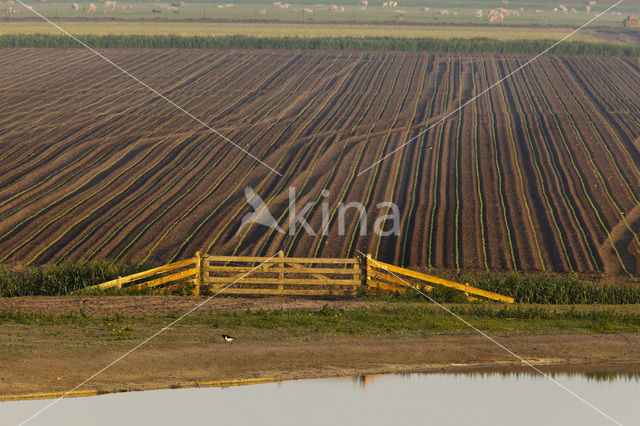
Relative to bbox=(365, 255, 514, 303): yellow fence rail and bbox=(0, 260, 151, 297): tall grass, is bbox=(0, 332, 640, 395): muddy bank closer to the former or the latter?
bbox=(365, 255, 514, 303): yellow fence rail

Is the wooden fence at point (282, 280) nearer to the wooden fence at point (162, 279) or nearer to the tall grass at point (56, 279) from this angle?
the wooden fence at point (162, 279)

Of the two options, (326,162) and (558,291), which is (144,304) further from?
(326,162)

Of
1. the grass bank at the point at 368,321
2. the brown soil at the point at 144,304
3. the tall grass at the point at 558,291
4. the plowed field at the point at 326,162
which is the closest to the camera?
the grass bank at the point at 368,321

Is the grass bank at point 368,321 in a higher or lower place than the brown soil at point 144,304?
higher

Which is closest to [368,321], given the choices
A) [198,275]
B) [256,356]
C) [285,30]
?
[256,356]

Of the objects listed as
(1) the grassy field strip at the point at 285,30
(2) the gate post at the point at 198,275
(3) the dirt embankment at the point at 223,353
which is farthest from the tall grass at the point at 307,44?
(3) the dirt embankment at the point at 223,353

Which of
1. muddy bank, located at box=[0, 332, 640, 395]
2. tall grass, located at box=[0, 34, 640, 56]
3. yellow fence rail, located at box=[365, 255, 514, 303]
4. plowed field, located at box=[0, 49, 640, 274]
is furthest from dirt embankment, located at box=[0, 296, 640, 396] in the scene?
tall grass, located at box=[0, 34, 640, 56]
